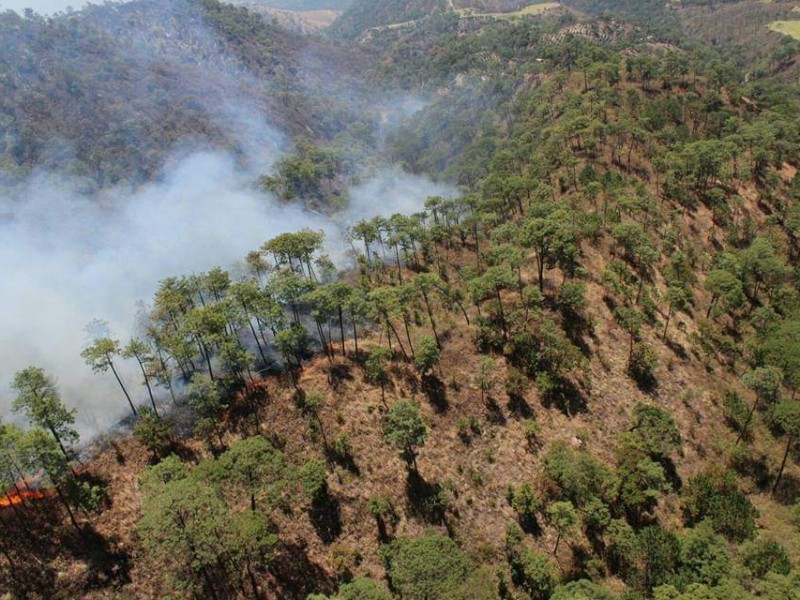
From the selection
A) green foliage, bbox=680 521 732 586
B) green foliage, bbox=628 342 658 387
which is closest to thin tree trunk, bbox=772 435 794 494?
green foliage, bbox=680 521 732 586

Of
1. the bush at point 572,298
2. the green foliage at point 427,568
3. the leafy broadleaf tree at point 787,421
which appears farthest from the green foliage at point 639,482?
the bush at point 572,298

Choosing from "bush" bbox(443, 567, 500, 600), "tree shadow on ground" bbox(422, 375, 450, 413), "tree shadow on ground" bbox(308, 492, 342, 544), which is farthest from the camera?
"tree shadow on ground" bbox(422, 375, 450, 413)

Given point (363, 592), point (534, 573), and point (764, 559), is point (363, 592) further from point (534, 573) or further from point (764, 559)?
point (764, 559)

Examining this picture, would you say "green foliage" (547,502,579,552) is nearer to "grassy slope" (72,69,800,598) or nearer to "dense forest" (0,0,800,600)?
"dense forest" (0,0,800,600)

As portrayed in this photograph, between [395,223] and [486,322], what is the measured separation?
29.1m

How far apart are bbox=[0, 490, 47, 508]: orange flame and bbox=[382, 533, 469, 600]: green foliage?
34565 millimetres

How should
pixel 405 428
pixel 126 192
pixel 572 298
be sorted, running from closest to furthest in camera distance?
pixel 405 428
pixel 572 298
pixel 126 192

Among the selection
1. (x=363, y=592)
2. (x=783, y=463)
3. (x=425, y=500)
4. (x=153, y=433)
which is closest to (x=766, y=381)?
(x=783, y=463)

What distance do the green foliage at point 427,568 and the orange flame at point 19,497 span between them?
113 feet

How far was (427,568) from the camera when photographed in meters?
42.2

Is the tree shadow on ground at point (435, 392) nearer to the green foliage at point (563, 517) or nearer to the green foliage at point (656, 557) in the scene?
the green foliage at point (563, 517)

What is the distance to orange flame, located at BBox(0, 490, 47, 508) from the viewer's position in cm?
4600

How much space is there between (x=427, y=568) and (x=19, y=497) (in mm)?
39152

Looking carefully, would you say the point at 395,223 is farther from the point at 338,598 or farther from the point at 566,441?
the point at 338,598
